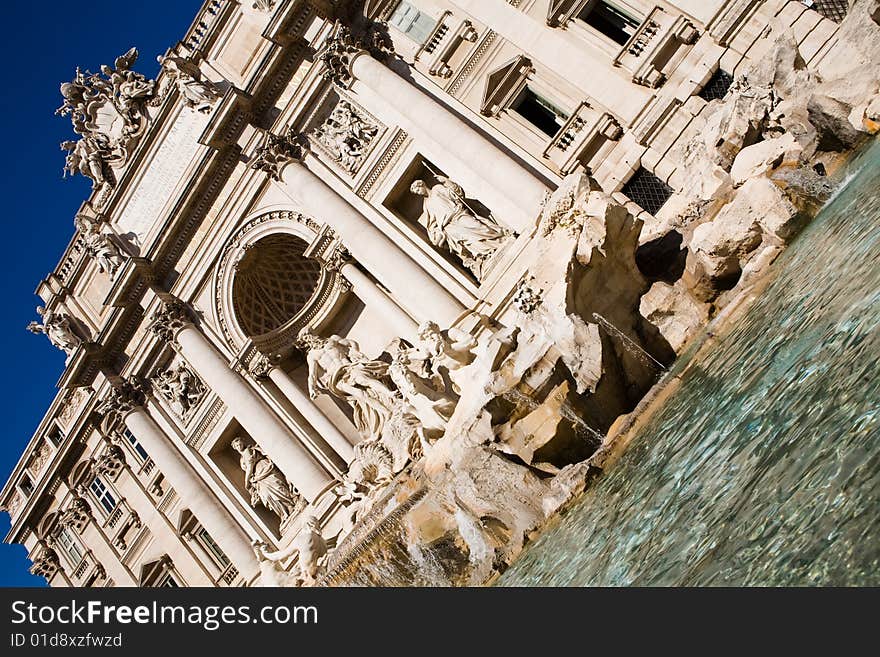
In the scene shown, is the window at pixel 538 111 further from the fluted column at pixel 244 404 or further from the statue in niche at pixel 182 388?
the statue in niche at pixel 182 388

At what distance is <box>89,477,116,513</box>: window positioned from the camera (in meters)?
29.9

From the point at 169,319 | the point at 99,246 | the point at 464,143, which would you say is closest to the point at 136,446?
the point at 169,319

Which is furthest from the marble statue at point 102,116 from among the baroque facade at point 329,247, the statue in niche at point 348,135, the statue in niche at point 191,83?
the statue in niche at point 348,135

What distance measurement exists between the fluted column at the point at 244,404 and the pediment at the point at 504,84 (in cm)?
1000

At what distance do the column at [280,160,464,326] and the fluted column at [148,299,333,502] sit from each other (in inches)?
197

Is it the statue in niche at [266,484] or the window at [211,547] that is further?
the window at [211,547]

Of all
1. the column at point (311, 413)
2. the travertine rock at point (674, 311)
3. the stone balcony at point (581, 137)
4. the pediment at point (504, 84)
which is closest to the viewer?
the travertine rock at point (674, 311)

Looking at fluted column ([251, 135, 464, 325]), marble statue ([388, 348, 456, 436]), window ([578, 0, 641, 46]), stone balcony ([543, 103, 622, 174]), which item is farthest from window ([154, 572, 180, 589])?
window ([578, 0, 641, 46])

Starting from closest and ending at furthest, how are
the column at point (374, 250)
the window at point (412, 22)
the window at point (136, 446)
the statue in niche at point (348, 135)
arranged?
1. the column at point (374, 250)
2. the window at point (412, 22)
3. the statue in niche at point (348, 135)
4. the window at point (136, 446)

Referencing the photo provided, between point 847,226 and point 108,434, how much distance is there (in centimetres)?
→ 2525

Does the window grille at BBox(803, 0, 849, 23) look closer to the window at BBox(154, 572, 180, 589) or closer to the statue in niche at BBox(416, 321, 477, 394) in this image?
the statue in niche at BBox(416, 321, 477, 394)

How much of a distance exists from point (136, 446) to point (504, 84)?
681 inches

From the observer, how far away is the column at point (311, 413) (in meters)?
22.8

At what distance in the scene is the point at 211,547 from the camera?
26234 mm
